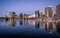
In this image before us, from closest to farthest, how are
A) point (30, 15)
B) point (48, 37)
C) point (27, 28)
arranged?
point (48, 37) → point (30, 15) → point (27, 28)

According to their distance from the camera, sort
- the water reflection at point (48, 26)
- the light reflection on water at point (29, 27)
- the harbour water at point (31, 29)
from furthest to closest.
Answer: the water reflection at point (48, 26)
the light reflection on water at point (29, 27)
the harbour water at point (31, 29)

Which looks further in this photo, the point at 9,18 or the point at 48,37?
the point at 9,18

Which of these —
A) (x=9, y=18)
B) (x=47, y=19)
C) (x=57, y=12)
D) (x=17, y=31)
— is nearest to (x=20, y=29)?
(x=17, y=31)

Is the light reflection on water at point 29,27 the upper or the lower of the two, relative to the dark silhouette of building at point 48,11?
lower

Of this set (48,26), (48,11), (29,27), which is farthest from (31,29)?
(48,11)

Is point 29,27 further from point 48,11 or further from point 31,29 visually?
point 48,11

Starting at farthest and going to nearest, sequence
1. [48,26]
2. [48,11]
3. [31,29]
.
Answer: [48,26]
[31,29]
[48,11]

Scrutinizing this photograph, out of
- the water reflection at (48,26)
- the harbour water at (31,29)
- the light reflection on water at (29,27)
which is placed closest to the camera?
the harbour water at (31,29)

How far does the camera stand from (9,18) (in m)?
5.64

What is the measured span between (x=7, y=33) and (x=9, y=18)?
0.62 meters

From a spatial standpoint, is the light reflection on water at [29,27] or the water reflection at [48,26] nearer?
the light reflection on water at [29,27]

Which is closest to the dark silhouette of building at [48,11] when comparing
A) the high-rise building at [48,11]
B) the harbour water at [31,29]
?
the high-rise building at [48,11]

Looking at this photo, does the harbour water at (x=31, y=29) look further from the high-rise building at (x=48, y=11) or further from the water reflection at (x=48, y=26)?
the high-rise building at (x=48, y=11)

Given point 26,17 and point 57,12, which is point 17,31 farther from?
point 57,12
